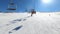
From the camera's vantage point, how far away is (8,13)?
9.18ft

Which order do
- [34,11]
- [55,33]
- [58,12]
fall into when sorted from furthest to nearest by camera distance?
[58,12], [34,11], [55,33]

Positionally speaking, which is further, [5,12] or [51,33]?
[5,12]

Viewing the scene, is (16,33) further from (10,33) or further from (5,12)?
(5,12)

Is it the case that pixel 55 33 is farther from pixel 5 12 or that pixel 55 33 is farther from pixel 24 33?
pixel 5 12

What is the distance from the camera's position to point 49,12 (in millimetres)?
3018

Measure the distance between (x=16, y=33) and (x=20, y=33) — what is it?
0.13 feet

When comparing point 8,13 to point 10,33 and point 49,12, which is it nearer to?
point 49,12

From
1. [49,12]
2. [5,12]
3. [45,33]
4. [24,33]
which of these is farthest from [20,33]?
[49,12]

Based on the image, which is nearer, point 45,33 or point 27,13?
point 45,33

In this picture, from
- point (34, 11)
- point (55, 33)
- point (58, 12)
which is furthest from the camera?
point (58, 12)

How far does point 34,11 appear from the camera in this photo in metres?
2.69

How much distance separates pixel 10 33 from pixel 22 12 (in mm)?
1874

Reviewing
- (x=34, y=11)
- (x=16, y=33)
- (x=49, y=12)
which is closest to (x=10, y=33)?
(x=16, y=33)

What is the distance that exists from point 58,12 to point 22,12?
1038mm
